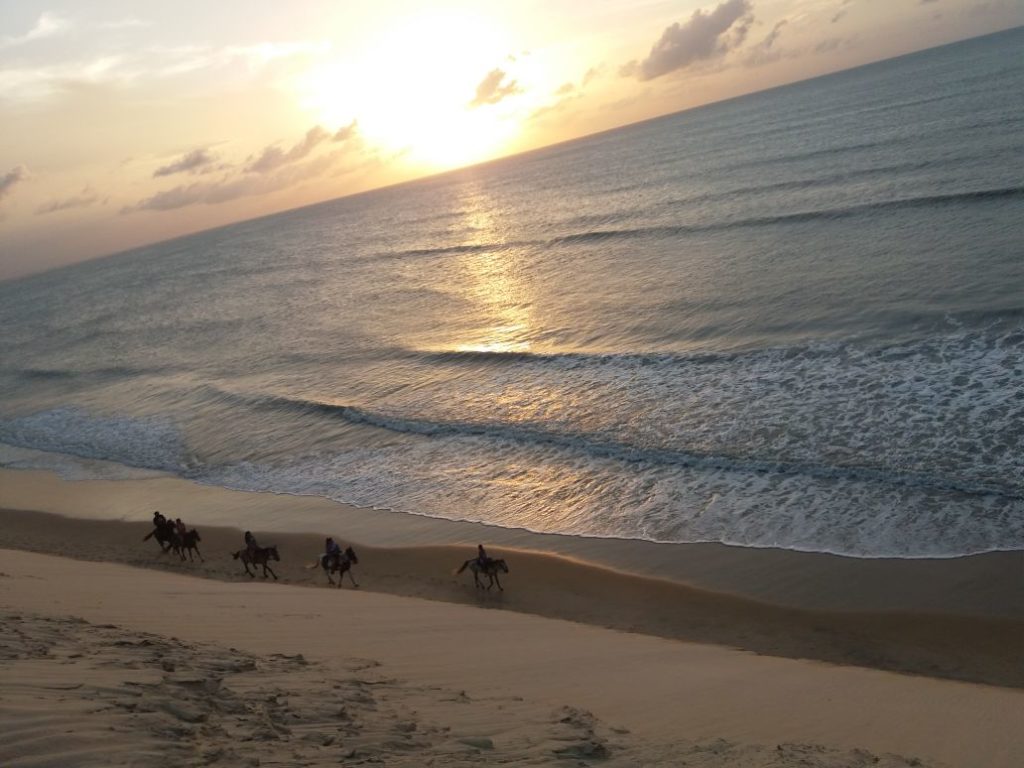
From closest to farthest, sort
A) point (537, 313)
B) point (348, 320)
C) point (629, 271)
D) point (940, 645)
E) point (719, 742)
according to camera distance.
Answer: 1. point (719, 742)
2. point (940, 645)
3. point (537, 313)
4. point (629, 271)
5. point (348, 320)

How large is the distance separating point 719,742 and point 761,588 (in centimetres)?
589

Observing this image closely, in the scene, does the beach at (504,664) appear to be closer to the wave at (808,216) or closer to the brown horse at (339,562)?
the brown horse at (339,562)

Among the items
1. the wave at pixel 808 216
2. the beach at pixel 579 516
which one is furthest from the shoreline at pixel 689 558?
the wave at pixel 808 216

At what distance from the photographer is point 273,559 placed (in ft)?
51.6

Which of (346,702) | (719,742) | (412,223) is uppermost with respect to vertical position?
(412,223)

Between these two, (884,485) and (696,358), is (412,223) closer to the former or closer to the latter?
(696,358)

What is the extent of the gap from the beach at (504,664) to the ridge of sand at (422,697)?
0.10 feet

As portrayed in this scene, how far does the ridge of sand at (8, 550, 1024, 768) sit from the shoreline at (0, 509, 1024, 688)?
79cm

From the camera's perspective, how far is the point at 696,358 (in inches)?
950

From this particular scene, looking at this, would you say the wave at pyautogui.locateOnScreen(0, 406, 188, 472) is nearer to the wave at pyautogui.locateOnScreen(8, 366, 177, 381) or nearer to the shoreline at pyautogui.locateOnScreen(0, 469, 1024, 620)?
the shoreline at pyautogui.locateOnScreen(0, 469, 1024, 620)

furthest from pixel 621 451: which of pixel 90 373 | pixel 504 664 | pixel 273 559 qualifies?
pixel 90 373

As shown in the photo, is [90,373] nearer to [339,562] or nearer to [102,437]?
[102,437]

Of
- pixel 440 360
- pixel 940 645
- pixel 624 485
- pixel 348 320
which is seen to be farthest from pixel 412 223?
pixel 940 645

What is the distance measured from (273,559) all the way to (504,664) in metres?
7.76
